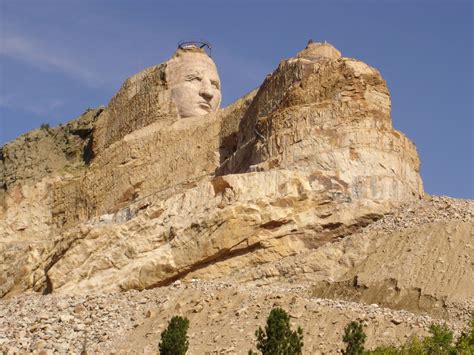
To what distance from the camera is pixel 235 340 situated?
28281 millimetres

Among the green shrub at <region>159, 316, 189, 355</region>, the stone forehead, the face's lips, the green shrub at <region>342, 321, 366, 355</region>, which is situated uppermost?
the stone forehead

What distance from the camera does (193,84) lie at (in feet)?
146

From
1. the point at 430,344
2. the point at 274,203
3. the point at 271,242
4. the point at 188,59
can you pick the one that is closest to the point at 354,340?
the point at 430,344

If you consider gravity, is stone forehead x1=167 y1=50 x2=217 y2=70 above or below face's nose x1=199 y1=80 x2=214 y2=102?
above

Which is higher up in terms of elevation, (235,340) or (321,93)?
(321,93)

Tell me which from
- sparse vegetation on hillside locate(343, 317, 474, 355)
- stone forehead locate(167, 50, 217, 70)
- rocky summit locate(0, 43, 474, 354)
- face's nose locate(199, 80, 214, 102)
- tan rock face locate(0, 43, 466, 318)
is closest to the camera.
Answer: sparse vegetation on hillside locate(343, 317, 474, 355)

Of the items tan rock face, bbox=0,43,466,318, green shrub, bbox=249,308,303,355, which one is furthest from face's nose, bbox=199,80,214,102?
green shrub, bbox=249,308,303,355

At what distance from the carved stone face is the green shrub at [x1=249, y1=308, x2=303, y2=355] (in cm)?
1937

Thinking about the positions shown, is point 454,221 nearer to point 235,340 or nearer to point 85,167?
point 235,340

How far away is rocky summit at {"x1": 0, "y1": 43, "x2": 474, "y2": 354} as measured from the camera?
29.2 m

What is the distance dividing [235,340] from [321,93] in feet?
32.1

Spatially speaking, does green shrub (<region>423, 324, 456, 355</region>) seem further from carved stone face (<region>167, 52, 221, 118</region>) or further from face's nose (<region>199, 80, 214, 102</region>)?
face's nose (<region>199, 80, 214, 102</region>)

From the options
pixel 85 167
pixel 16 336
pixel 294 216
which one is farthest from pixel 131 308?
pixel 85 167

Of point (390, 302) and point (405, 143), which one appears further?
point (405, 143)
